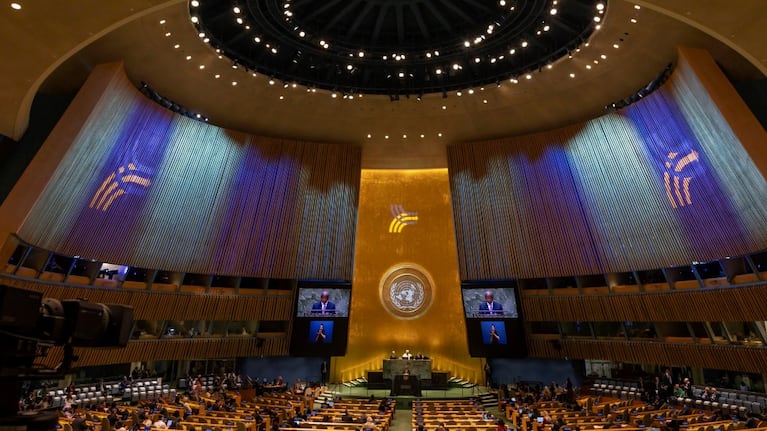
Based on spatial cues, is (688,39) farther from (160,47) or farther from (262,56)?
(160,47)

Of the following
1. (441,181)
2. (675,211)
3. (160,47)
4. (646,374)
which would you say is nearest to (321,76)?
(160,47)

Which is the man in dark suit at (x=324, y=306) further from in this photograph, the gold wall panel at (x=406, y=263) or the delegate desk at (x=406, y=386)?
the delegate desk at (x=406, y=386)

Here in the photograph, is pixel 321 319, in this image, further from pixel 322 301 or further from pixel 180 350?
pixel 180 350

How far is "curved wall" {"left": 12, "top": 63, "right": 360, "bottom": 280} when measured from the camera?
1415 cm

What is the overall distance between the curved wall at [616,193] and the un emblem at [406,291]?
4.31 metres

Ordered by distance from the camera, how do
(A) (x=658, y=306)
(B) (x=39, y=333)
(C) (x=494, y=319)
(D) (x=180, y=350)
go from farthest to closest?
(C) (x=494, y=319) → (D) (x=180, y=350) → (A) (x=658, y=306) → (B) (x=39, y=333)

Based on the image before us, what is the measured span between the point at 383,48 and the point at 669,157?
11037 millimetres

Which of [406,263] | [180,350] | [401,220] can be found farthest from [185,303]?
[401,220]

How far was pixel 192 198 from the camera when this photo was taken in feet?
59.3

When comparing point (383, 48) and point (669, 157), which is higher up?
point (383, 48)

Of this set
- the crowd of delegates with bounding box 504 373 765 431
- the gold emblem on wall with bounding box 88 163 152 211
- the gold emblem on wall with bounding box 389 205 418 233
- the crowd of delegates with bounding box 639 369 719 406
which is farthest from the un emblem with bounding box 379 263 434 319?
the gold emblem on wall with bounding box 88 163 152 211

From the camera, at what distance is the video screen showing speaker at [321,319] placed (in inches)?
783

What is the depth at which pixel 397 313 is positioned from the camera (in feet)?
78.5

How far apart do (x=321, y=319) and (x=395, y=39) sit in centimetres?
1233
